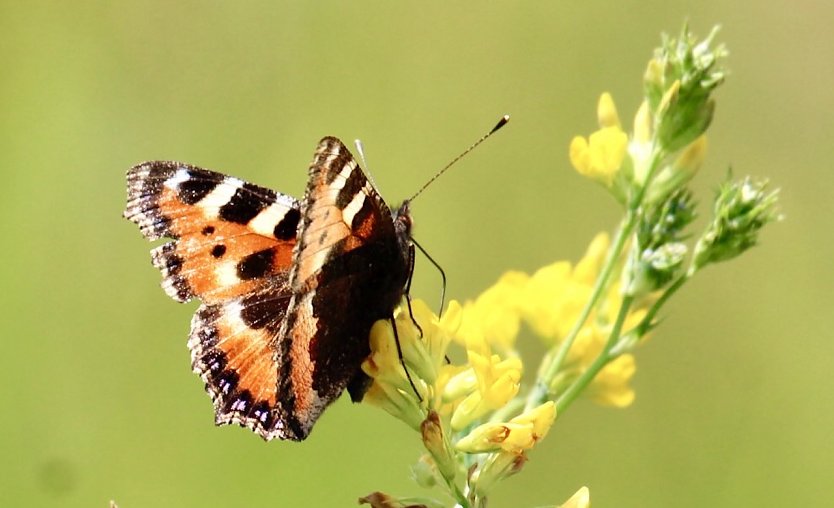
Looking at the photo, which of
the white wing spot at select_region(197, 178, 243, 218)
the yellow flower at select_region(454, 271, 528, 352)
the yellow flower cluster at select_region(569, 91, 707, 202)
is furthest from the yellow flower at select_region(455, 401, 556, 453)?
the white wing spot at select_region(197, 178, 243, 218)

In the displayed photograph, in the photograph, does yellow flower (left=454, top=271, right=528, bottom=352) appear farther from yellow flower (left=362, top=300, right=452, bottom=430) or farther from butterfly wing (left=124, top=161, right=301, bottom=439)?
butterfly wing (left=124, top=161, right=301, bottom=439)

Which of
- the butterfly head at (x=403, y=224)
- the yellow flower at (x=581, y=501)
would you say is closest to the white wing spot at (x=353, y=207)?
the butterfly head at (x=403, y=224)

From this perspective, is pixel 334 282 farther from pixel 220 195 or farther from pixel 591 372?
pixel 591 372

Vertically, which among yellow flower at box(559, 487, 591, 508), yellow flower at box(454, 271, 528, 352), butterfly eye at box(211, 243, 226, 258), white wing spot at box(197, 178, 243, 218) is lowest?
yellow flower at box(559, 487, 591, 508)

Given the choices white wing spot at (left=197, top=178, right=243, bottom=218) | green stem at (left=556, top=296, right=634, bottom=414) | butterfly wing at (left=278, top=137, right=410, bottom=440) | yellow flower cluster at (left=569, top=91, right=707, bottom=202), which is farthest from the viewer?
yellow flower cluster at (left=569, top=91, right=707, bottom=202)

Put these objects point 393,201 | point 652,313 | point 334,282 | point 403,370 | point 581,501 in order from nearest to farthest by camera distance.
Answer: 1. point 581,501
2. point 334,282
3. point 403,370
4. point 652,313
5. point 393,201

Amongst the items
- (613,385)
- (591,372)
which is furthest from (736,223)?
(613,385)

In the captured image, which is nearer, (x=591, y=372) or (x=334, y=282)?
(x=334, y=282)
